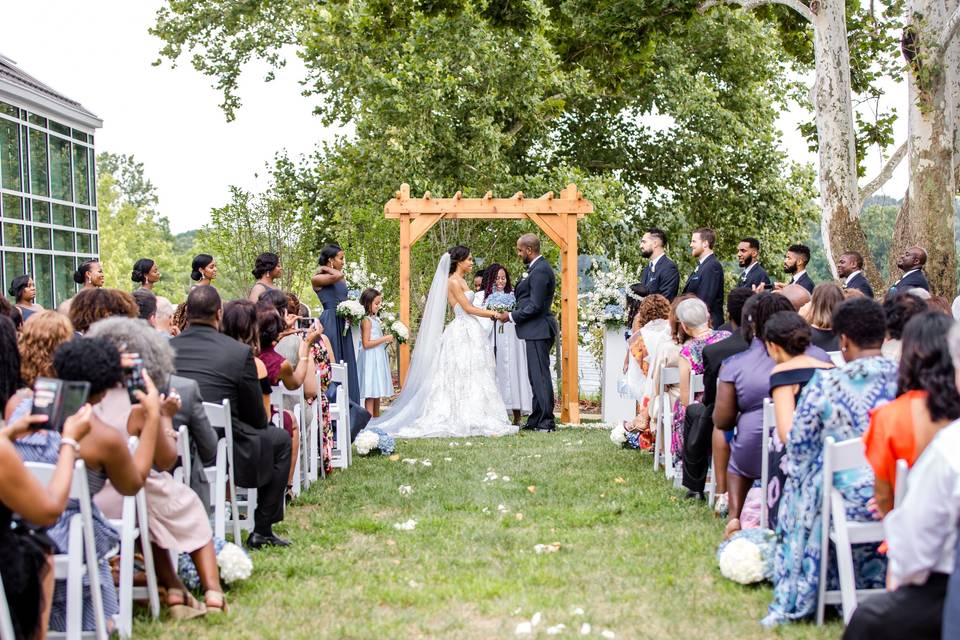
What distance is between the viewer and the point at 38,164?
60.9ft

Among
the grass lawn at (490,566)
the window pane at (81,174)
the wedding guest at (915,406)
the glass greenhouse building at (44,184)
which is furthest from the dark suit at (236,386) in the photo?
the window pane at (81,174)

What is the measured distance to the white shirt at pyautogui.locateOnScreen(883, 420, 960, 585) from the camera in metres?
2.75

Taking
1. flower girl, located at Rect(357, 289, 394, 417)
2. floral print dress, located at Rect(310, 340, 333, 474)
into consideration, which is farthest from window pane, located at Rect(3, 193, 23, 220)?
floral print dress, located at Rect(310, 340, 333, 474)

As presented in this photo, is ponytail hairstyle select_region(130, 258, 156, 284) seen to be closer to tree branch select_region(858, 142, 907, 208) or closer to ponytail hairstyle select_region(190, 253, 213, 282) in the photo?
ponytail hairstyle select_region(190, 253, 213, 282)

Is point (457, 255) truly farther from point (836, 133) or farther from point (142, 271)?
point (836, 133)

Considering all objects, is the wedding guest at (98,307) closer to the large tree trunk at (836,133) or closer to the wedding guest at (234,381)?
the wedding guest at (234,381)

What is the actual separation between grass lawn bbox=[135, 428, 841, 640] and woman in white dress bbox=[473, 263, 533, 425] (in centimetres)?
426

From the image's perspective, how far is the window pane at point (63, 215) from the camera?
1931 centimetres

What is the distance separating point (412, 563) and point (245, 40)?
1997 centimetres

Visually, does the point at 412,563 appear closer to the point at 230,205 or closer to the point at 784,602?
the point at 784,602

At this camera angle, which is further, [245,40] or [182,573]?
[245,40]

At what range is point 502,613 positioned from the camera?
191 inches

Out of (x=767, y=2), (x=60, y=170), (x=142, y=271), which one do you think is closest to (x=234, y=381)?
(x=142, y=271)

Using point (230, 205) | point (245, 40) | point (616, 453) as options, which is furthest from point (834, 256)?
point (245, 40)
